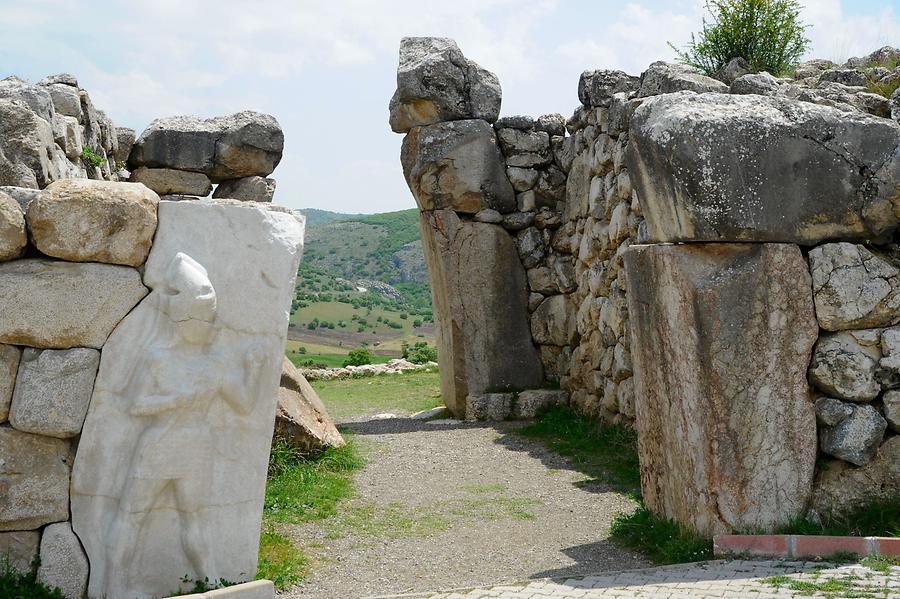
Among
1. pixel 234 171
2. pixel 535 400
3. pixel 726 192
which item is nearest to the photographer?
pixel 726 192

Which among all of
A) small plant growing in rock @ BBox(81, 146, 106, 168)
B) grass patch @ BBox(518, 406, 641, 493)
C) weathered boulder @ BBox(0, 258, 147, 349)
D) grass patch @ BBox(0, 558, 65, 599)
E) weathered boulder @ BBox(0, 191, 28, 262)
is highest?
small plant growing in rock @ BBox(81, 146, 106, 168)

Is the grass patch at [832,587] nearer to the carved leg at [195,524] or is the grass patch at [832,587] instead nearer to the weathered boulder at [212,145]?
the carved leg at [195,524]

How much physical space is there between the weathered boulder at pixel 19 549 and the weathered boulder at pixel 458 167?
290 inches

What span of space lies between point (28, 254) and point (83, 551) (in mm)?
1385

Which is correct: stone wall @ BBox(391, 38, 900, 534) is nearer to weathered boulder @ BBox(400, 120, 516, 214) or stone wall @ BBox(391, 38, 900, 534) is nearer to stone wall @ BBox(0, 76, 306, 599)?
stone wall @ BBox(0, 76, 306, 599)

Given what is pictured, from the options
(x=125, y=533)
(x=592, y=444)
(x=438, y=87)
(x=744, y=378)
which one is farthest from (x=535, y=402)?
(x=125, y=533)

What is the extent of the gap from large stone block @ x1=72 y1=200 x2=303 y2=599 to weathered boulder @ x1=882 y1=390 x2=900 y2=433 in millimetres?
3341

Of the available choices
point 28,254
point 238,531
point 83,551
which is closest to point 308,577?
point 238,531

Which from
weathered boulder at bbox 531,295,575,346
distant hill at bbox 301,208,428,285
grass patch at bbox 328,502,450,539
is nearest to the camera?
grass patch at bbox 328,502,450,539

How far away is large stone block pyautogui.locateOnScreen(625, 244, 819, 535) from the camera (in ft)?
16.3

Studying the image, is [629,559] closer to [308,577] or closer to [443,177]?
[308,577]

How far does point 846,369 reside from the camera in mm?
4988

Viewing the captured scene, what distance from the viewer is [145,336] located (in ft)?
13.6

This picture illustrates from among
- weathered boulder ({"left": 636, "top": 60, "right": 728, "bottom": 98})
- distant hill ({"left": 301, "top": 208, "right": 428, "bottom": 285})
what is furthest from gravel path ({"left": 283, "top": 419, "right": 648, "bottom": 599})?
distant hill ({"left": 301, "top": 208, "right": 428, "bottom": 285})
